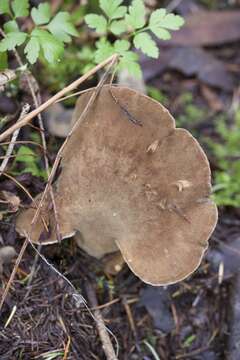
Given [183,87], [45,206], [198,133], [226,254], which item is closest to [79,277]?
[45,206]

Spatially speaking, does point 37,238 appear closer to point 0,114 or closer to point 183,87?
point 0,114

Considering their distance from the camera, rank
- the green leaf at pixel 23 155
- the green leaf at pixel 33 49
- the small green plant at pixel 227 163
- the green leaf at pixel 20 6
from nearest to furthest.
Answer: the green leaf at pixel 33 49 → the green leaf at pixel 20 6 → the green leaf at pixel 23 155 → the small green plant at pixel 227 163

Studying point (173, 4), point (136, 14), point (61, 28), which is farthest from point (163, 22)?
point (173, 4)

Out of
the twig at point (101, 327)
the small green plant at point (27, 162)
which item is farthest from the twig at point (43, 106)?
the twig at point (101, 327)

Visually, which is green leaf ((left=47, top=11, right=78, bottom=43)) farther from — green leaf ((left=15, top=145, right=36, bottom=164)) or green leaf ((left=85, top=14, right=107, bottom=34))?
green leaf ((left=15, top=145, right=36, bottom=164))

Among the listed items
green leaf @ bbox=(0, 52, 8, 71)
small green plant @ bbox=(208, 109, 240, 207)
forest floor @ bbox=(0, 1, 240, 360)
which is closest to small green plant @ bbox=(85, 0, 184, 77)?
green leaf @ bbox=(0, 52, 8, 71)

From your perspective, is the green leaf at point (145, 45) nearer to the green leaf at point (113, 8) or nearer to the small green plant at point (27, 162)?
the green leaf at point (113, 8)
